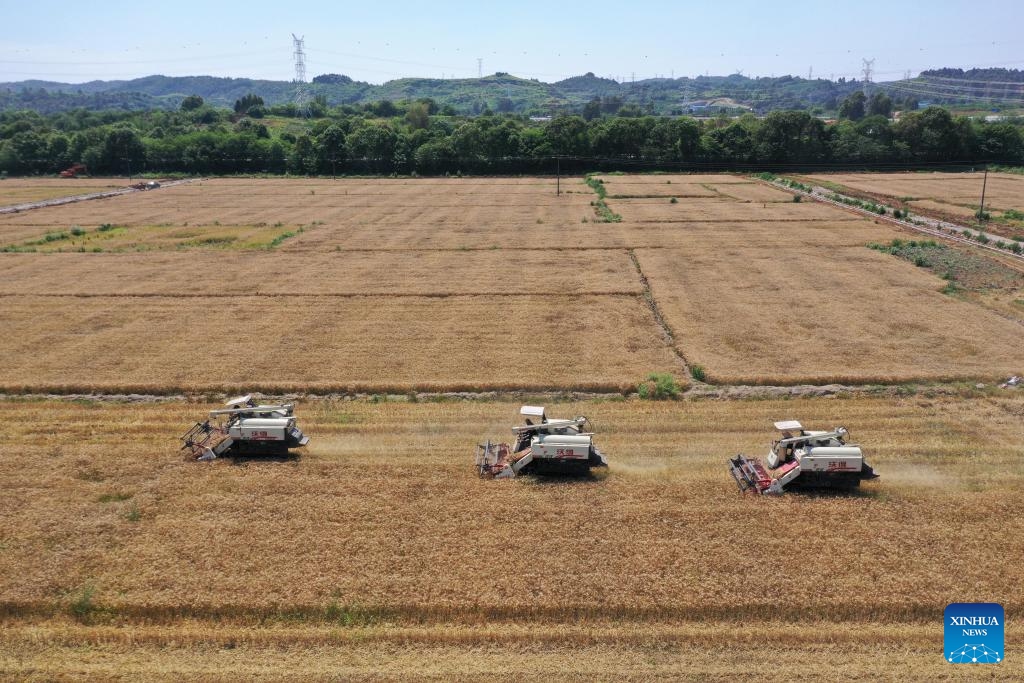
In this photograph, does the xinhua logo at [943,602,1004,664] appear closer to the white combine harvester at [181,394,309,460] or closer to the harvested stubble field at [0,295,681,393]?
the harvested stubble field at [0,295,681,393]

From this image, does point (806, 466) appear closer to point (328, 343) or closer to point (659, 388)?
point (659, 388)

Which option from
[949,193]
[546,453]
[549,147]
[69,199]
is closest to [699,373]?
[546,453]

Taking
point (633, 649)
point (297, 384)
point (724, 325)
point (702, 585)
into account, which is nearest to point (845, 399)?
point (724, 325)

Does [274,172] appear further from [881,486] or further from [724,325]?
[881,486]

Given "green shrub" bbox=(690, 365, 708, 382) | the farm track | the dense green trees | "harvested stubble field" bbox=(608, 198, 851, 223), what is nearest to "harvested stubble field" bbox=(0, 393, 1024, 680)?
"green shrub" bbox=(690, 365, 708, 382)

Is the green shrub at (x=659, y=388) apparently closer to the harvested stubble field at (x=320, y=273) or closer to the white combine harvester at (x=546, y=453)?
the white combine harvester at (x=546, y=453)

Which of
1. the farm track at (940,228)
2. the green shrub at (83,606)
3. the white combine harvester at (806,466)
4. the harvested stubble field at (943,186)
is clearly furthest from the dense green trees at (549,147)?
the green shrub at (83,606)

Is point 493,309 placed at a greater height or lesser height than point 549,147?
lesser
